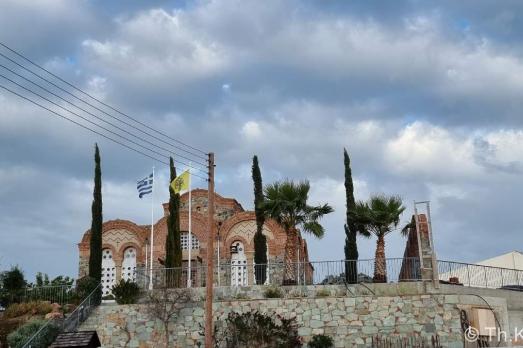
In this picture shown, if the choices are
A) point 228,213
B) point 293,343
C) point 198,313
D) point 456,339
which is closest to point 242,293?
point 198,313

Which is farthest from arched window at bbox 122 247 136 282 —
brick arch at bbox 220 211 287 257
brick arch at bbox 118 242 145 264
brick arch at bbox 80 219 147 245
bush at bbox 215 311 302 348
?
bush at bbox 215 311 302 348

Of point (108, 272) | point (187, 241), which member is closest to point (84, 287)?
point (108, 272)

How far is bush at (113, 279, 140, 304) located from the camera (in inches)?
1132

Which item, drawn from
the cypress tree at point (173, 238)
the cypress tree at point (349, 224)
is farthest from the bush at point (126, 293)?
the cypress tree at point (349, 224)

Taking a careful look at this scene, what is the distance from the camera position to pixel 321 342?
25516 mm

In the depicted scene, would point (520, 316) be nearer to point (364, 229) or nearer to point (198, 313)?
point (364, 229)

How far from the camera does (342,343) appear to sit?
2603cm

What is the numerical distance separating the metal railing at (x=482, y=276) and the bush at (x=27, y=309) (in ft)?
60.0

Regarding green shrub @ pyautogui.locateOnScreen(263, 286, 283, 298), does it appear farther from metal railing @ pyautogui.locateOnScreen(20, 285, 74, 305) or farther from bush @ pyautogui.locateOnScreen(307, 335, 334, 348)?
metal railing @ pyautogui.locateOnScreen(20, 285, 74, 305)

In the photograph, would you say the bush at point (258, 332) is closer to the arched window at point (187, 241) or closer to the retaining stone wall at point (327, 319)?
the retaining stone wall at point (327, 319)

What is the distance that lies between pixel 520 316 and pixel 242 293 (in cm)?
1280

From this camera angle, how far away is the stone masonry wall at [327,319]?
2555 centimetres

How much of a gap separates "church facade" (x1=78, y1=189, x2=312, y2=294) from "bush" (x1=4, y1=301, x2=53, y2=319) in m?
9.60

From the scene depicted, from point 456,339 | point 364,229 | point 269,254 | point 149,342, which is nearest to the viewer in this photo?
point 456,339
